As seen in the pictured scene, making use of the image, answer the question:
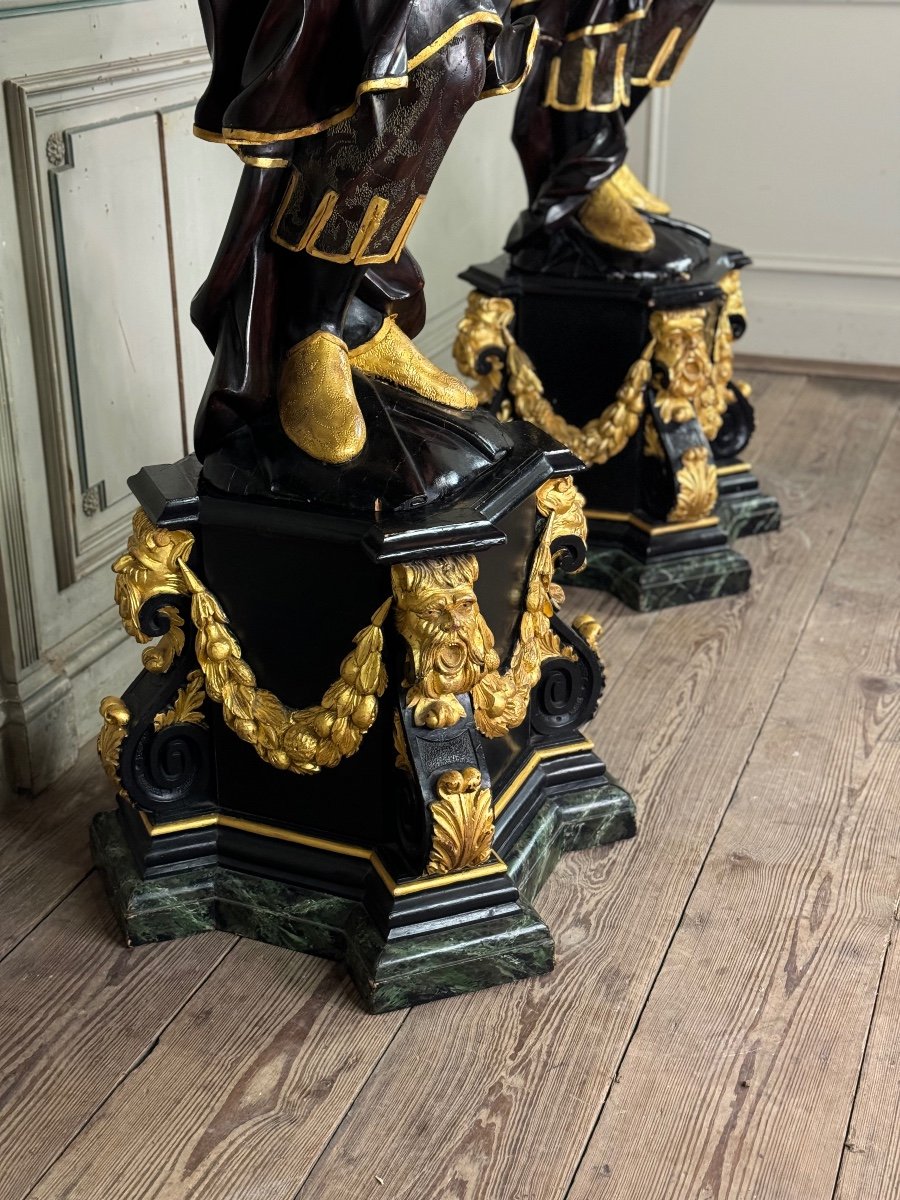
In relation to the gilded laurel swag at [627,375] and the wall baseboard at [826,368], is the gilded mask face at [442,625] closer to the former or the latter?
the gilded laurel swag at [627,375]

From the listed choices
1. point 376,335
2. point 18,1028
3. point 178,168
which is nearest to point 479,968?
point 18,1028

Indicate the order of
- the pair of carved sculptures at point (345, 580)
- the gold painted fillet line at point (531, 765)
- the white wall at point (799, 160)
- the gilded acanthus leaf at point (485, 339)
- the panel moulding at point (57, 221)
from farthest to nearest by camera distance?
1. the white wall at point (799, 160)
2. the gilded acanthus leaf at point (485, 339)
3. the panel moulding at point (57, 221)
4. the gold painted fillet line at point (531, 765)
5. the pair of carved sculptures at point (345, 580)

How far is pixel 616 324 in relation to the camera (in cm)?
295

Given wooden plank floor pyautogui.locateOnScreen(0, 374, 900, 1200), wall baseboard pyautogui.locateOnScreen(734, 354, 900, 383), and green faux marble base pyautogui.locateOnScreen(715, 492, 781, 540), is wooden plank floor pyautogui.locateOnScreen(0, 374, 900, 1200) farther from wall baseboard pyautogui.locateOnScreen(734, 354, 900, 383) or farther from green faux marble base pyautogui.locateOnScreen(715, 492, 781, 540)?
wall baseboard pyautogui.locateOnScreen(734, 354, 900, 383)

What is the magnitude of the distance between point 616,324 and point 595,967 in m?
1.42

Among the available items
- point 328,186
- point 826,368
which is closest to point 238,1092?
point 328,186

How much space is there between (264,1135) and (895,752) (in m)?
1.28

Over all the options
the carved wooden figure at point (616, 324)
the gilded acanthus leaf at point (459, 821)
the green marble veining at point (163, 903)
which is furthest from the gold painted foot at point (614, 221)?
the green marble veining at point (163, 903)

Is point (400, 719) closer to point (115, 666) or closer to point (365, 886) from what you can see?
point (365, 886)

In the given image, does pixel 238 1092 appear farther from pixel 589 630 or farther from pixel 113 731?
pixel 589 630

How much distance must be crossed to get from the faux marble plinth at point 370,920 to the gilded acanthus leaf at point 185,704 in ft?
0.68

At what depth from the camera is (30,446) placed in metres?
2.34

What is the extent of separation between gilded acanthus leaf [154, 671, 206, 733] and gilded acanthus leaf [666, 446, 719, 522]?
4.14 ft

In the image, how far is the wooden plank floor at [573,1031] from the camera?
166cm
